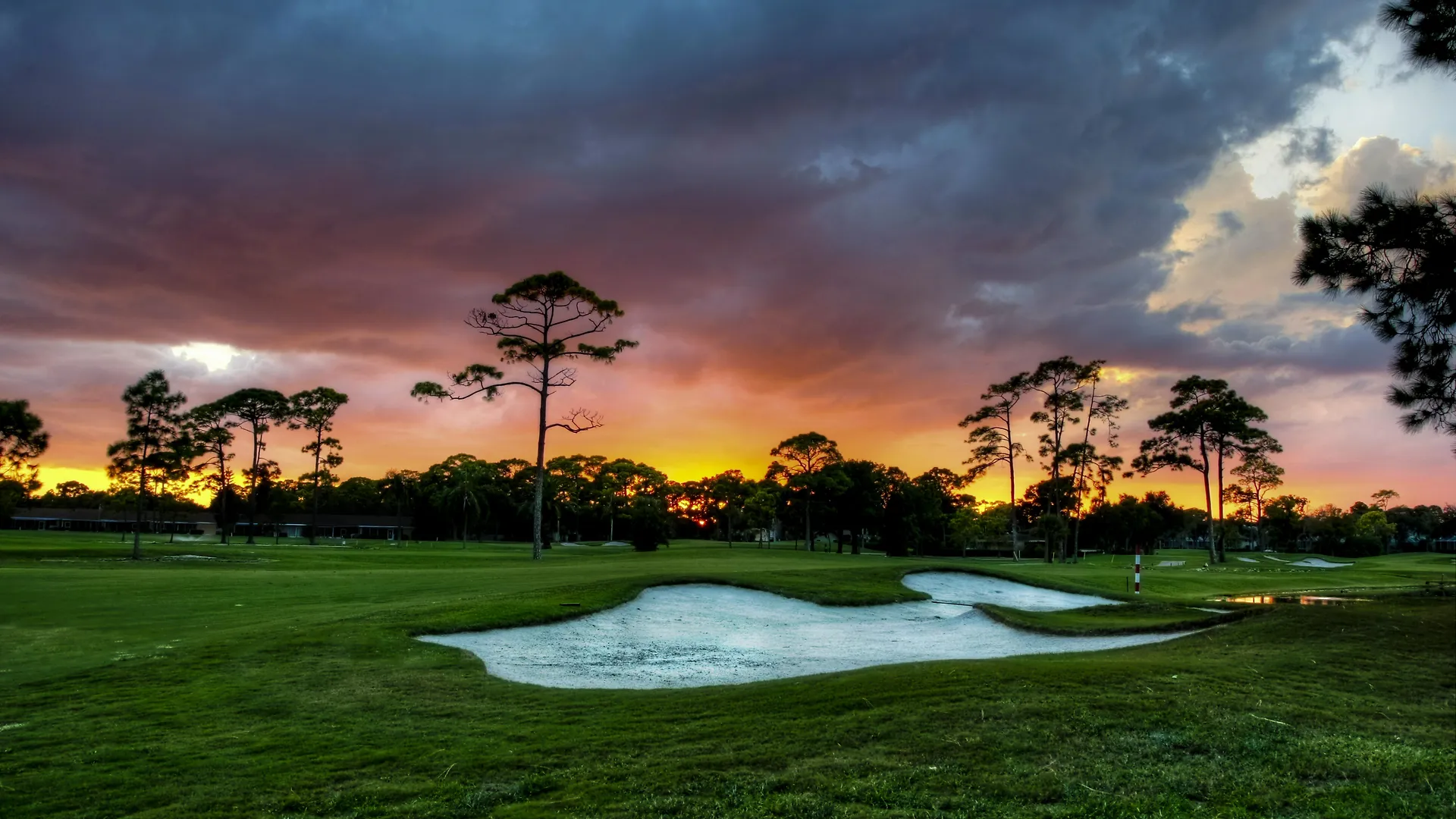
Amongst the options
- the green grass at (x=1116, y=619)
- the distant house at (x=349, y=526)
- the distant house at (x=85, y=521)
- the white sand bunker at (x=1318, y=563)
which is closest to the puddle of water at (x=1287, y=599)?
the green grass at (x=1116, y=619)

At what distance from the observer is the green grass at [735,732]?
6473 millimetres

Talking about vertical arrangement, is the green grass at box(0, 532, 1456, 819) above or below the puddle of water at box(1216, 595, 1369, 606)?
above

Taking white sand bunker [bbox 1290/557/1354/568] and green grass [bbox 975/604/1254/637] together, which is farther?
white sand bunker [bbox 1290/557/1354/568]

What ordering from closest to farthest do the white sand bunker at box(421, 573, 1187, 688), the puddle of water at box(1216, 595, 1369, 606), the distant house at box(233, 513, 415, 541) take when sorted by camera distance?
the white sand bunker at box(421, 573, 1187, 688)
the puddle of water at box(1216, 595, 1369, 606)
the distant house at box(233, 513, 415, 541)

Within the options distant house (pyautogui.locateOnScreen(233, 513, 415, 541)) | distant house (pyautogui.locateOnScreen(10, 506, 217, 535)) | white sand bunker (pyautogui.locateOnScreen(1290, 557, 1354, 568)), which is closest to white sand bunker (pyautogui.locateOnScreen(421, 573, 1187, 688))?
white sand bunker (pyautogui.locateOnScreen(1290, 557, 1354, 568))

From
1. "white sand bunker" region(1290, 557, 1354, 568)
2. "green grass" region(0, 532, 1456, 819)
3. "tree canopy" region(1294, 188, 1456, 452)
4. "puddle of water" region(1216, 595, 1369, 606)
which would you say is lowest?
"white sand bunker" region(1290, 557, 1354, 568)

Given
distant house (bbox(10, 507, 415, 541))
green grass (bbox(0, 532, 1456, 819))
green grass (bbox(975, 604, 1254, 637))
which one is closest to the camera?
green grass (bbox(0, 532, 1456, 819))

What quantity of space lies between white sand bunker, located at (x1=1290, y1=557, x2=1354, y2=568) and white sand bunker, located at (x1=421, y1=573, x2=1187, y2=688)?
5189cm

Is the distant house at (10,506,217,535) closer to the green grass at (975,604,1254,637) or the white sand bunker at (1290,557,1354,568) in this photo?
the green grass at (975,604,1254,637)

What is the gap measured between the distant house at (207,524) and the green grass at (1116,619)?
119502mm

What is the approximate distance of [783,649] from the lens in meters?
17.2

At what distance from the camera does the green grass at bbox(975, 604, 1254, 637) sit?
18.5 metres

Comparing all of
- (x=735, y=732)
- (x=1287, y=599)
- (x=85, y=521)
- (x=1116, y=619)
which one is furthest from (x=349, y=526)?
(x=735, y=732)

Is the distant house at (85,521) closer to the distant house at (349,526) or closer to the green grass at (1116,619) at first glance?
the distant house at (349,526)
